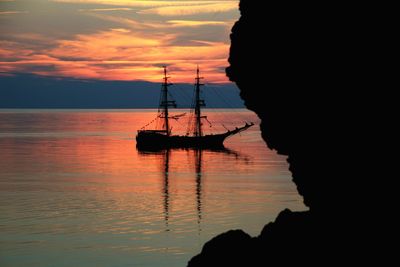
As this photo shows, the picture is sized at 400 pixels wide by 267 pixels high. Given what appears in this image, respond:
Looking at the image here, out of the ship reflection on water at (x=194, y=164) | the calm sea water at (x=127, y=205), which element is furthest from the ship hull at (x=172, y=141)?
the calm sea water at (x=127, y=205)

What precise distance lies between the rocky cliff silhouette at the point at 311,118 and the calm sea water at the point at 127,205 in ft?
54.6

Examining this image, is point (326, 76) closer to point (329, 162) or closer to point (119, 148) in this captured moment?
point (329, 162)

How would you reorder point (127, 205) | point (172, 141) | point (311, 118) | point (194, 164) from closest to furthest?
point (311, 118) → point (127, 205) → point (194, 164) → point (172, 141)

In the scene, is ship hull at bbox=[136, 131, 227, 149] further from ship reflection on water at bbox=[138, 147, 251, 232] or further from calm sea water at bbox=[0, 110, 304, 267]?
calm sea water at bbox=[0, 110, 304, 267]

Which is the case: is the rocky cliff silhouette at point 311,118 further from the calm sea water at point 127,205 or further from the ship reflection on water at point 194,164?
the ship reflection on water at point 194,164

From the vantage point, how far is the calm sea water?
1320 inches

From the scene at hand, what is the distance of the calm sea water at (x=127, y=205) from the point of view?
110 ft

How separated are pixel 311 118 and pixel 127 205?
120ft

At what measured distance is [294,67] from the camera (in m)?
14.3

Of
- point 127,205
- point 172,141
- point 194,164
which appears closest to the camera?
point 127,205

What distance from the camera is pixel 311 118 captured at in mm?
14242

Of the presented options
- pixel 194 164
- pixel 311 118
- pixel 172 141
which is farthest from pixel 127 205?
pixel 172 141

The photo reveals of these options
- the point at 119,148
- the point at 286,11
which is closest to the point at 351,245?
the point at 286,11

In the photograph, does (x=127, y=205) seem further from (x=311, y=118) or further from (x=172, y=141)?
(x=172, y=141)
